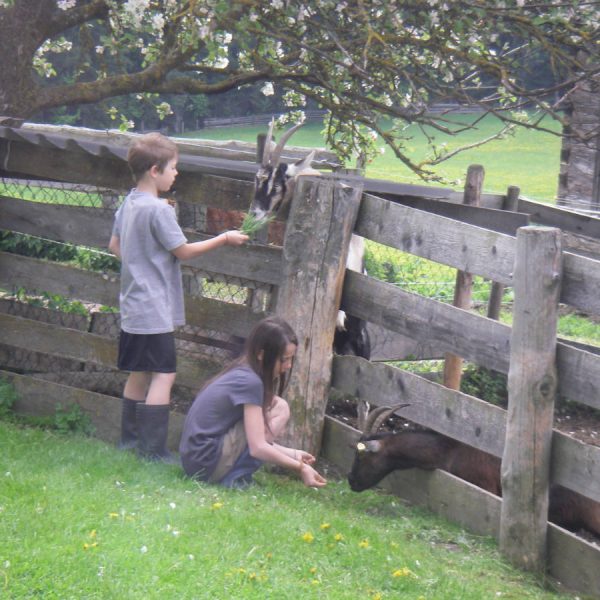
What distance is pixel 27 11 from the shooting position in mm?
8039

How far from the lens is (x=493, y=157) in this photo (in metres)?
42.8

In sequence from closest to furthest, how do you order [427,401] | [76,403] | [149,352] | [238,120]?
[427,401]
[149,352]
[76,403]
[238,120]

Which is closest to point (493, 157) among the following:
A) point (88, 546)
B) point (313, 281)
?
point (313, 281)

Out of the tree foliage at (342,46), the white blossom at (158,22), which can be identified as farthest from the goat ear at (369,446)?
the white blossom at (158,22)

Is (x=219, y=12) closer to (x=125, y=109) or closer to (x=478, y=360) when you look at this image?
(x=478, y=360)

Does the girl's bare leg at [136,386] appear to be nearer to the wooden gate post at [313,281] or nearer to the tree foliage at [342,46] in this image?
the wooden gate post at [313,281]

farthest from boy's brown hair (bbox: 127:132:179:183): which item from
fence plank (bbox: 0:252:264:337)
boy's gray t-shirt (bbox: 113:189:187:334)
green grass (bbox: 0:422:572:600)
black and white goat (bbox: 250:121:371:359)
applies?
green grass (bbox: 0:422:572:600)

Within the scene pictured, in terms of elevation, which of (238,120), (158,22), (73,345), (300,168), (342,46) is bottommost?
(73,345)

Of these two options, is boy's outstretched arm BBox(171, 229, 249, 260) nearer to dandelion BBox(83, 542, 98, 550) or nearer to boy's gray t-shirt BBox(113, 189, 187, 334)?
boy's gray t-shirt BBox(113, 189, 187, 334)

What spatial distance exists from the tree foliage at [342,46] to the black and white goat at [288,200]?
757 mm

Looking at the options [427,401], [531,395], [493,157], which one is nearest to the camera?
[531,395]

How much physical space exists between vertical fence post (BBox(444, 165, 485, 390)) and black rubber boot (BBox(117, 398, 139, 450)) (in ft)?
6.78

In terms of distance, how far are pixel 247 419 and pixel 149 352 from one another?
2.46 ft

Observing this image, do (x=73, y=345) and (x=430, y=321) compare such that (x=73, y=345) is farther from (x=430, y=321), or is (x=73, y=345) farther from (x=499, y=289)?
(x=499, y=289)
